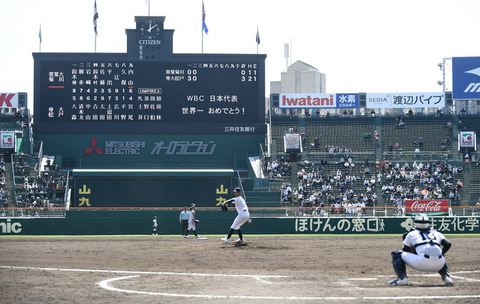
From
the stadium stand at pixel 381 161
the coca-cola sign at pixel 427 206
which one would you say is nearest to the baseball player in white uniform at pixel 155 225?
the stadium stand at pixel 381 161

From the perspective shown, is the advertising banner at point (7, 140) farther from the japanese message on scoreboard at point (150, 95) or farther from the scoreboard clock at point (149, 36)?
the scoreboard clock at point (149, 36)

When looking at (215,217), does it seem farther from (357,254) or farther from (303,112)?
(303,112)

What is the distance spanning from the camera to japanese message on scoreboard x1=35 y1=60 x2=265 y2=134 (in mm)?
45156

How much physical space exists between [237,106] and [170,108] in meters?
4.68

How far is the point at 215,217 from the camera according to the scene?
121 ft

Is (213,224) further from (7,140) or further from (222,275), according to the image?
(222,275)

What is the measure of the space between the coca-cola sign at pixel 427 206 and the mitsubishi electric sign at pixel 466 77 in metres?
17.1

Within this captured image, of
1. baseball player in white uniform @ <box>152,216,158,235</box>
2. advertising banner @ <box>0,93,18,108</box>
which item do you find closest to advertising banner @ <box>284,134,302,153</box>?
baseball player in white uniform @ <box>152,216,158,235</box>

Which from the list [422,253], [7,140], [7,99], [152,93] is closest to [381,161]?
[152,93]

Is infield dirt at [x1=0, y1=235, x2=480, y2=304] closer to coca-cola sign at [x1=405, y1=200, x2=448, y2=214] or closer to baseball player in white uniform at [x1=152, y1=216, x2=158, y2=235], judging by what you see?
baseball player in white uniform at [x1=152, y1=216, x2=158, y2=235]

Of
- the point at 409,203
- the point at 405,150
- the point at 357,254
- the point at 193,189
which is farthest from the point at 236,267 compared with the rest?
the point at 405,150

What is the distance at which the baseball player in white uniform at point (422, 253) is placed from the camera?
12.7m

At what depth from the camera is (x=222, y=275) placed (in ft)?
49.9

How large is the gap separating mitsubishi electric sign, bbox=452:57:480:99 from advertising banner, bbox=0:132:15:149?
34687 mm
